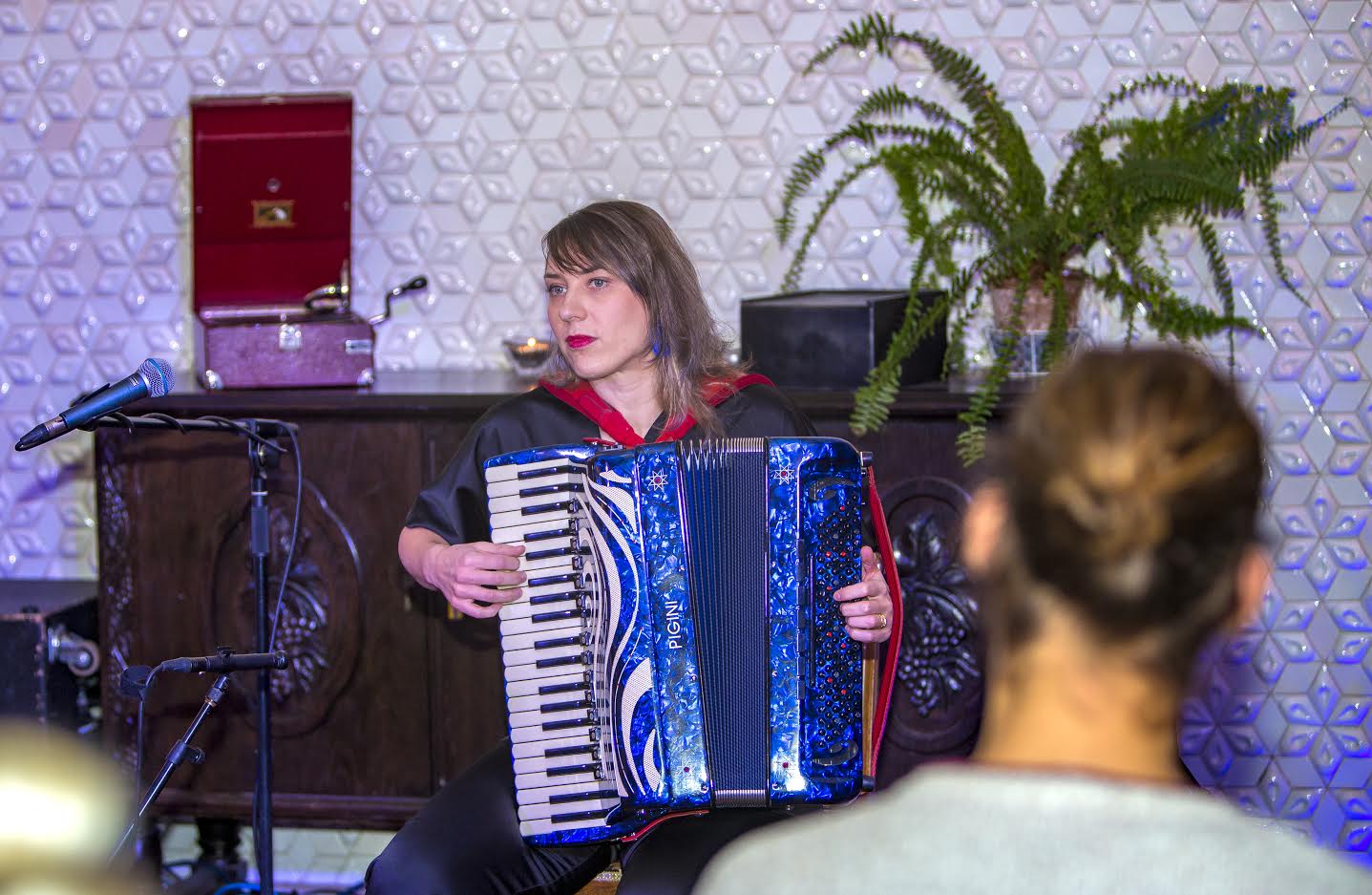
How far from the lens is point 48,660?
123 inches

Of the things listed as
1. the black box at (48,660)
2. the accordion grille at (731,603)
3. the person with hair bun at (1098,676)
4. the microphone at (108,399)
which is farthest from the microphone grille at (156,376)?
the person with hair bun at (1098,676)

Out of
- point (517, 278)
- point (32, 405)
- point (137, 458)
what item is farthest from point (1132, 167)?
point (32, 405)

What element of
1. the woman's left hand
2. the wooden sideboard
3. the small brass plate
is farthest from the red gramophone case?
the woman's left hand

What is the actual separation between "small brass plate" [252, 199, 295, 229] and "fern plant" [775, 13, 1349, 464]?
109 cm

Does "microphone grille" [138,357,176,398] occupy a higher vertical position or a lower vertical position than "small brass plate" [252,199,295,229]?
lower

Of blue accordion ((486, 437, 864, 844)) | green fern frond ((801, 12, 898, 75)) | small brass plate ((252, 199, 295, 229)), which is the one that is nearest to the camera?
blue accordion ((486, 437, 864, 844))

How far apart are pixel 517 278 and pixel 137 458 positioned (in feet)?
3.04

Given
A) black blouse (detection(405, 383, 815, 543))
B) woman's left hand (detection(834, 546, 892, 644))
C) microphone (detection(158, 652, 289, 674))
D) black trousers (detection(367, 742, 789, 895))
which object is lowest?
black trousers (detection(367, 742, 789, 895))

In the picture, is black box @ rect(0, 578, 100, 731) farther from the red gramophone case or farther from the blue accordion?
the blue accordion

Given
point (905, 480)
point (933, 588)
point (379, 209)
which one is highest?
point (379, 209)

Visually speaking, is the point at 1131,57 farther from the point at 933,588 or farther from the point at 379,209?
the point at 379,209

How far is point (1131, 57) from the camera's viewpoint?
321cm

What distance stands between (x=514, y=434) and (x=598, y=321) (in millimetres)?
246

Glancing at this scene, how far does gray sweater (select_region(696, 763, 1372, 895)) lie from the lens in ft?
3.00
